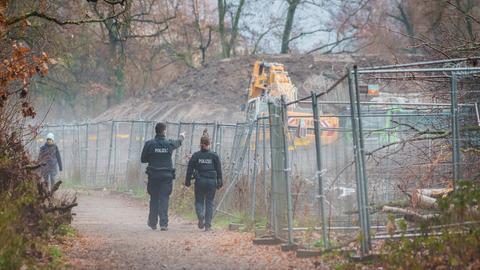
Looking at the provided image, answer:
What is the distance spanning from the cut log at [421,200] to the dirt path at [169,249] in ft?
5.48

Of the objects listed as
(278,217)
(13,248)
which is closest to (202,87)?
(278,217)

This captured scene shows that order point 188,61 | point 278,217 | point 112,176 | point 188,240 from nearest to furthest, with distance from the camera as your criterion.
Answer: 1. point 278,217
2. point 188,240
3. point 112,176
4. point 188,61

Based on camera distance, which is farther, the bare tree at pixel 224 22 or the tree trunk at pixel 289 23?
the bare tree at pixel 224 22

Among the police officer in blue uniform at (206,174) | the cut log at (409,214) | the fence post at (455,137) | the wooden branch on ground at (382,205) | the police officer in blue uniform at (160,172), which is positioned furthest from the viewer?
the police officer in blue uniform at (160,172)

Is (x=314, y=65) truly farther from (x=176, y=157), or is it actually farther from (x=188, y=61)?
(x=176, y=157)

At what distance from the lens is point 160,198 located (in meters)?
16.4

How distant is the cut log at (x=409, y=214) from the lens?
34.8 ft

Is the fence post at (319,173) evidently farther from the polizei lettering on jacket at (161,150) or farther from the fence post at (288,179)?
the polizei lettering on jacket at (161,150)

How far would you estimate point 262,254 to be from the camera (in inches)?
486

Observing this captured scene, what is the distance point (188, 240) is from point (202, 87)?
118 ft

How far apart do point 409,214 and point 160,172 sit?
618cm

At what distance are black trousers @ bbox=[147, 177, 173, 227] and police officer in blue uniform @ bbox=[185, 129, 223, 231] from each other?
0.49 metres

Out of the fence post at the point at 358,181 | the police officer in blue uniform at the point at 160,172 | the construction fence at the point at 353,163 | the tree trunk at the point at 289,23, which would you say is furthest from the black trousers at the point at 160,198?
the tree trunk at the point at 289,23

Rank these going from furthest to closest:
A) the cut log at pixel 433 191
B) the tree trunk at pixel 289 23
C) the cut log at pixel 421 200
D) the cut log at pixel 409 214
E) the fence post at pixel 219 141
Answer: the tree trunk at pixel 289 23
the fence post at pixel 219 141
the cut log at pixel 433 191
the cut log at pixel 421 200
the cut log at pixel 409 214
